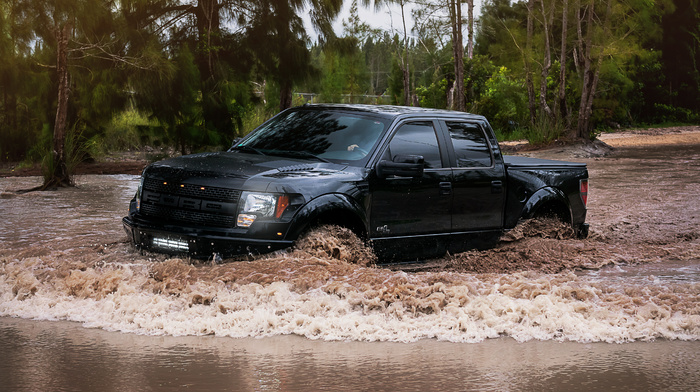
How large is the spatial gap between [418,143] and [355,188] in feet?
3.85

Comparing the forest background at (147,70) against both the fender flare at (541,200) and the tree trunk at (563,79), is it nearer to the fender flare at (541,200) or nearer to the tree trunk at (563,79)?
the fender flare at (541,200)

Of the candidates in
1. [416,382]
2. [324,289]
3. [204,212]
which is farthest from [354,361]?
[204,212]

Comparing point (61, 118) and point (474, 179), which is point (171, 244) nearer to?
point (474, 179)

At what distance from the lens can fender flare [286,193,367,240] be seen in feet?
25.0

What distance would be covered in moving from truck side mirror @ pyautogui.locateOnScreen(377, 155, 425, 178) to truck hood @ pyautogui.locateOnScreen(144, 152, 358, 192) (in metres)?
0.28

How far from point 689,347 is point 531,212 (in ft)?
12.0

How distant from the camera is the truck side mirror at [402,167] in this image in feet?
27.5

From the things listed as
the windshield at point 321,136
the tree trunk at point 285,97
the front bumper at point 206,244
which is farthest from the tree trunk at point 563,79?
the front bumper at point 206,244

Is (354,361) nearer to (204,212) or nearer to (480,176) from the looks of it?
(204,212)

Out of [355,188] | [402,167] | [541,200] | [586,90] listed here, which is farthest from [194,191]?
[586,90]

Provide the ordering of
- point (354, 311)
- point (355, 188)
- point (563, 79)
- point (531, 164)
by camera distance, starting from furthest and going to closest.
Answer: point (563, 79) < point (531, 164) < point (355, 188) < point (354, 311)

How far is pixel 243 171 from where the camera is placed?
7.76 m

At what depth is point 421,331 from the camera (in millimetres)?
6711

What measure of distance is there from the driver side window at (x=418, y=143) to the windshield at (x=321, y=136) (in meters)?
0.19
